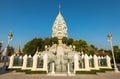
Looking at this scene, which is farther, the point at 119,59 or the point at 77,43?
the point at 77,43

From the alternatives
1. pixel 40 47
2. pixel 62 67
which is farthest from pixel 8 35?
pixel 40 47

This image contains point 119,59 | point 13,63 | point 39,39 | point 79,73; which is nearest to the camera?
point 79,73

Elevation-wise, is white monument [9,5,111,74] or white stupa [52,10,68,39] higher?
white stupa [52,10,68,39]

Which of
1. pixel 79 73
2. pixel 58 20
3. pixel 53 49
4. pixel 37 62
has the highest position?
pixel 58 20

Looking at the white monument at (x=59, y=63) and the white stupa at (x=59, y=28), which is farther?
the white stupa at (x=59, y=28)

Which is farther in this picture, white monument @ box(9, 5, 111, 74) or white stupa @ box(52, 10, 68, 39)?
white stupa @ box(52, 10, 68, 39)

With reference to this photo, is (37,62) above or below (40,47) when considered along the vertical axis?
below

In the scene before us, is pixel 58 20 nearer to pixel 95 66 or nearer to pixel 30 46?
pixel 30 46

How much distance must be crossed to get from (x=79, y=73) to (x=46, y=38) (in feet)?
153

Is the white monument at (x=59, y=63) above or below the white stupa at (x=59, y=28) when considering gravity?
below

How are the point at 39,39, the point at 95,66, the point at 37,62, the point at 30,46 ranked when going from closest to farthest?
the point at 37,62
the point at 95,66
the point at 30,46
the point at 39,39

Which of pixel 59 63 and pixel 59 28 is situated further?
pixel 59 28

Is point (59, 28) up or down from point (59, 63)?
up

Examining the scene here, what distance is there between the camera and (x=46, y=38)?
209ft
